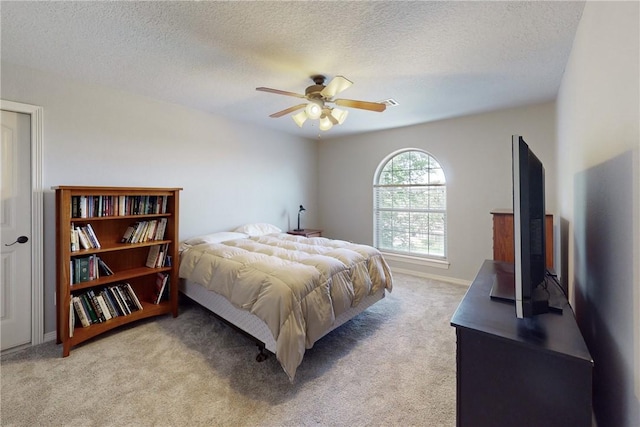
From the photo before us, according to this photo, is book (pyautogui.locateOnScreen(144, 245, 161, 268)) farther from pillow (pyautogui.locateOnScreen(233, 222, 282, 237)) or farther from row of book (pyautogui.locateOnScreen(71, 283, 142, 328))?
pillow (pyautogui.locateOnScreen(233, 222, 282, 237))

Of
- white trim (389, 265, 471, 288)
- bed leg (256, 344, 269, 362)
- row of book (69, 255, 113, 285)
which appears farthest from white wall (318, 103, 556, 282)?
row of book (69, 255, 113, 285)

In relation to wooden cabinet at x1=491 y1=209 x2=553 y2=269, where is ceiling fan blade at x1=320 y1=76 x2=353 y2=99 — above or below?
above

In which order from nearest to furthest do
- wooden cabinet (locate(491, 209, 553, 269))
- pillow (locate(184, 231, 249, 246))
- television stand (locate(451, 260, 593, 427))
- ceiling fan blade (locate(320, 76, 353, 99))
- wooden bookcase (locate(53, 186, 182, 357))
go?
television stand (locate(451, 260, 593, 427))
ceiling fan blade (locate(320, 76, 353, 99))
wooden bookcase (locate(53, 186, 182, 357))
wooden cabinet (locate(491, 209, 553, 269))
pillow (locate(184, 231, 249, 246))

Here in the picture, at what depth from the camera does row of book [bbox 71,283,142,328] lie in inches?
93.2

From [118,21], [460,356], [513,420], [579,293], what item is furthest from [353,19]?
[579,293]

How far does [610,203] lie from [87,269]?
3.57 m

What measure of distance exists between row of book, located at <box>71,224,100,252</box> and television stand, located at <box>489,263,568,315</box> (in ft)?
10.2

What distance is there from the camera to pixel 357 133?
4.73 meters

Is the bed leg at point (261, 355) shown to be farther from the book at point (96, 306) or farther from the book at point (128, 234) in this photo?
the book at point (128, 234)

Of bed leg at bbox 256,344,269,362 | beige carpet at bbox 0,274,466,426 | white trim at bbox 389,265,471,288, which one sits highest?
white trim at bbox 389,265,471,288

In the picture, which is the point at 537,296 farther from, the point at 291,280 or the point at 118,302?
the point at 118,302

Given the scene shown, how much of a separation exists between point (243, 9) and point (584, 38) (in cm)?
205

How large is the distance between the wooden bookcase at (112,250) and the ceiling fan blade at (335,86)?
1836 mm

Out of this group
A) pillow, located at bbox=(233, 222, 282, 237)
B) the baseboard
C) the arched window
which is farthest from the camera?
the arched window
